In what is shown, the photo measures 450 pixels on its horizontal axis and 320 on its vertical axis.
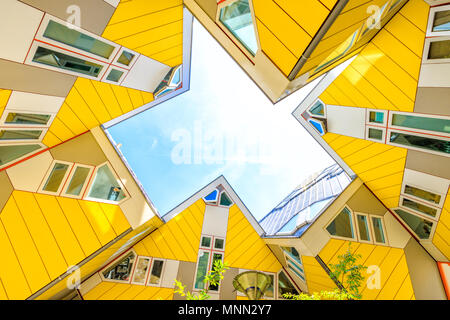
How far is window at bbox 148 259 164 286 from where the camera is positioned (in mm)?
6848

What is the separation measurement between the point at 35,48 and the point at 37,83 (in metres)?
0.76

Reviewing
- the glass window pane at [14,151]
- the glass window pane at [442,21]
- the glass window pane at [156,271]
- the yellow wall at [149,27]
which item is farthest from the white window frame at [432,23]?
the glass window pane at [156,271]

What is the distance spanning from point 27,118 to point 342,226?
8.42m

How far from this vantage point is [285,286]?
745 centimetres

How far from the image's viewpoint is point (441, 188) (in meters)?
4.94

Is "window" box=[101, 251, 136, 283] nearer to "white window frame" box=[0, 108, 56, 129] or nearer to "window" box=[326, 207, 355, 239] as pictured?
"white window frame" box=[0, 108, 56, 129]

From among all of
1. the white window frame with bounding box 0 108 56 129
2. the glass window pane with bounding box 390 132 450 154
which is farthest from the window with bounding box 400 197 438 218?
the white window frame with bounding box 0 108 56 129

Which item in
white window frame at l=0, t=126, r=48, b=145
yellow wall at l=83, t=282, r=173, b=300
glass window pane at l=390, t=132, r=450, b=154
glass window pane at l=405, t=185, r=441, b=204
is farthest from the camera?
yellow wall at l=83, t=282, r=173, b=300

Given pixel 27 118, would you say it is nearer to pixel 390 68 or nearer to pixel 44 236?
pixel 44 236

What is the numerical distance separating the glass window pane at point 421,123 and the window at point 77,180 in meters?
7.48

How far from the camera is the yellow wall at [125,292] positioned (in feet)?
21.2

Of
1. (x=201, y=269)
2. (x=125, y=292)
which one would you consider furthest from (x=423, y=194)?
(x=125, y=292)

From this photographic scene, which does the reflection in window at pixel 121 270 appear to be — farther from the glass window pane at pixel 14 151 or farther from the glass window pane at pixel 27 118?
the glass window pane at pixel 27 118

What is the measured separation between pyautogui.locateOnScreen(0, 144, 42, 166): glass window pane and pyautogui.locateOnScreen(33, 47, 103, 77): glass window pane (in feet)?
7.34
